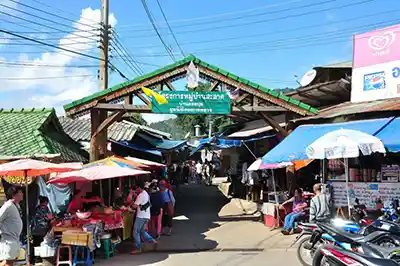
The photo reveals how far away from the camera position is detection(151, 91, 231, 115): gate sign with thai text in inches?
517

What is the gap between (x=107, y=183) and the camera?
13.5m

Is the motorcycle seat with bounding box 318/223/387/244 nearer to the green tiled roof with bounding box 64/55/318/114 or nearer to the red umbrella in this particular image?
the red umbrella

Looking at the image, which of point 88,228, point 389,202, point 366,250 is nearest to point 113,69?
point 88,228

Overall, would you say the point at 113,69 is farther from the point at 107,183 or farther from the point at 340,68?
the point at 340,68

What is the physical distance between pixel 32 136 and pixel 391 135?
10.2 metres

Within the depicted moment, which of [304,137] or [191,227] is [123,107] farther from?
[304,137]

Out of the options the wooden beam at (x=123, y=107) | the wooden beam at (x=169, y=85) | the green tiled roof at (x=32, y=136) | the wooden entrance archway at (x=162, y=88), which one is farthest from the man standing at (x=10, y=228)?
the wooden beam at (x=169, y=85)

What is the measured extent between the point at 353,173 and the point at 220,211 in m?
7.17

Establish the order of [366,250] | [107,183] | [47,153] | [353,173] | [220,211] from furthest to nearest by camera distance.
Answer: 1. [220,211]
2. [107,183]
3. [47,153]
4. [353,173]
5. [366,250]

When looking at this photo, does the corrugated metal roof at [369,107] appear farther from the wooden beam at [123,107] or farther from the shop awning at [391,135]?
the wooden beam at [123,107]

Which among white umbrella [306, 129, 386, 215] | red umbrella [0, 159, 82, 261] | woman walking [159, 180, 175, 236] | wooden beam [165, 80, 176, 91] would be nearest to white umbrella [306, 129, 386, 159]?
white umbrella [306, 129, 386, 215]

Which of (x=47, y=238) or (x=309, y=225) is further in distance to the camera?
(x=47, y=238)

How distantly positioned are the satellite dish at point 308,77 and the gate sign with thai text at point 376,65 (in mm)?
2829

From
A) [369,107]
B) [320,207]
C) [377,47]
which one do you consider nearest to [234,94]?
[369,107]
